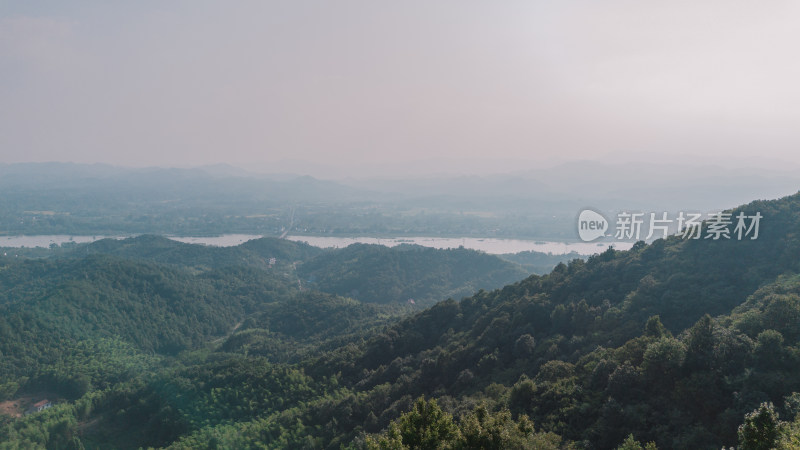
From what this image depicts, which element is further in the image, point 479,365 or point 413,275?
point 413,275

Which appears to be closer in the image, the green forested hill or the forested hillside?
the forested hillside

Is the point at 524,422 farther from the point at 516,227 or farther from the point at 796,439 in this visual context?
the point at 516,227

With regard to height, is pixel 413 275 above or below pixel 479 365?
below

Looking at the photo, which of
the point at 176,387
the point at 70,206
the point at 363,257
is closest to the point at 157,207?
the point at 70,206

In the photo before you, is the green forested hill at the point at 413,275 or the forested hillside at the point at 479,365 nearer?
the forested hillside at the point at 479,365
